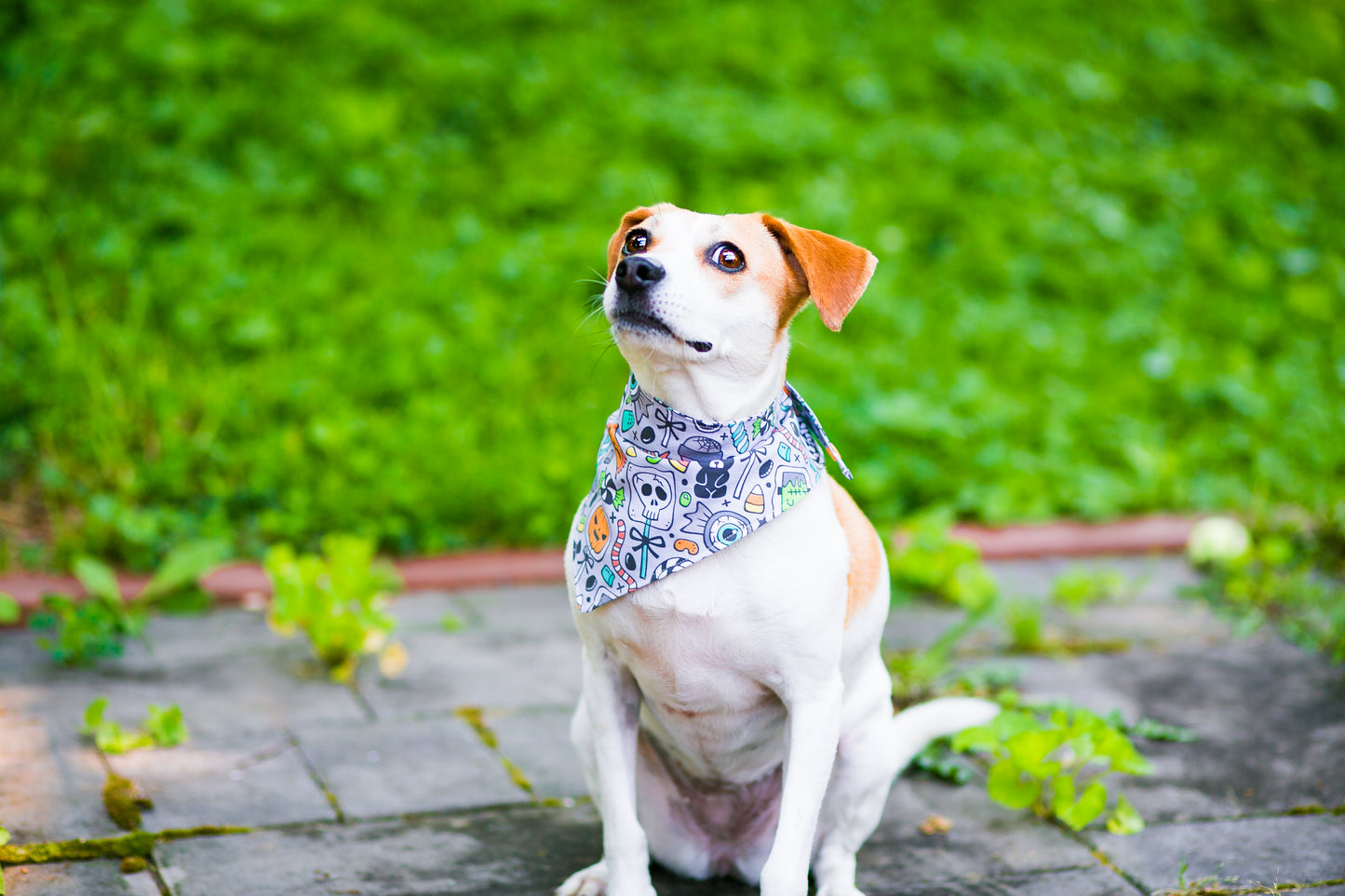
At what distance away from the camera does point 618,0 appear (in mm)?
8031

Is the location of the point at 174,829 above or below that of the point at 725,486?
below

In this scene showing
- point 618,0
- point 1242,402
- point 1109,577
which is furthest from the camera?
point 618,0

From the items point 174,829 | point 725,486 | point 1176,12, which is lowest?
point 174,829

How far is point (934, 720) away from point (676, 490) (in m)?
1.14

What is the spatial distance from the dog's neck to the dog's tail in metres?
1.04

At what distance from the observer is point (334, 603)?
12.1 feet

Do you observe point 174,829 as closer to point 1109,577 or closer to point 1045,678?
point 1045,678

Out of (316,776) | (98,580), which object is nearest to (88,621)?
(98,580)

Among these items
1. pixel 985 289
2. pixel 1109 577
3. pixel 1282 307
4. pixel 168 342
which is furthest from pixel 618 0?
pixel 1109 577

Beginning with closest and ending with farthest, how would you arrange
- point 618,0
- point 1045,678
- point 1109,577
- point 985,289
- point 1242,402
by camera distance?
point 1045,678, point 1109,577, point 1242,402, point 985,289, point 618,0

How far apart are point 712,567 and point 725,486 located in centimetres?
16

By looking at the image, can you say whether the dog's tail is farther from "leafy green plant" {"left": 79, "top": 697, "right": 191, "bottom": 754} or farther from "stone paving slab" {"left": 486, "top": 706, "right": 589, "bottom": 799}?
"leafy green plant" {"left": 79, "top": 697, "right": 191, "bottom": 754}

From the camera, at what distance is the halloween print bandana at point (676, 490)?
7.49 feet

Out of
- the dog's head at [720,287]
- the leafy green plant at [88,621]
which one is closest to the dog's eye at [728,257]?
the dog's head at [720,287]
